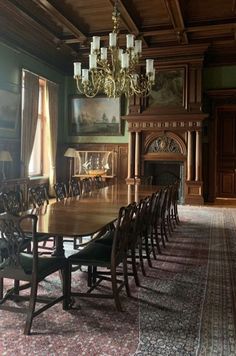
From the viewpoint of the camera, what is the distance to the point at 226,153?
10844 mm

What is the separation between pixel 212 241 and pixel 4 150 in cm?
487

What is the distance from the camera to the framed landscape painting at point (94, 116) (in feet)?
34.0

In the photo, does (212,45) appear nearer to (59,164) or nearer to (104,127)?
(104,127)

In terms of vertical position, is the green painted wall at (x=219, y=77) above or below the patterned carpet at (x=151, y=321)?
above

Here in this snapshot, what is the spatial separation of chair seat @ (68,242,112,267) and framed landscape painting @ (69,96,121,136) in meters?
7.38

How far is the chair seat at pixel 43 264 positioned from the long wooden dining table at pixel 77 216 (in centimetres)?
21

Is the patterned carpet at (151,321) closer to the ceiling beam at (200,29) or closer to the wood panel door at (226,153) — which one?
the ceiling beam at (200,29)

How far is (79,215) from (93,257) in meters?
0.55

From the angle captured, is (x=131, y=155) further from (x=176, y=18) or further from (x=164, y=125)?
(x=176, y=18)

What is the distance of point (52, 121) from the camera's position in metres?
9.99

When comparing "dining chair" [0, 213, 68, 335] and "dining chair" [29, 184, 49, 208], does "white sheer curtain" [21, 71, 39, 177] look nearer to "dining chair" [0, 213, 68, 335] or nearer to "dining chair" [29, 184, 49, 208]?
"dining chair" [29, 184, 49, 208]

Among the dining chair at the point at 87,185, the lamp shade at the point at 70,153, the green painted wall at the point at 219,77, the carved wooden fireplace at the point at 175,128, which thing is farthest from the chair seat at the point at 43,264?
the green painted wall at the point at 219,77

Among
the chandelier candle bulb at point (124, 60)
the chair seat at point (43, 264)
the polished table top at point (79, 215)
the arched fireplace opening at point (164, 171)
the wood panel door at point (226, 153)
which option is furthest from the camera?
the wood panel door at point (226, 153)

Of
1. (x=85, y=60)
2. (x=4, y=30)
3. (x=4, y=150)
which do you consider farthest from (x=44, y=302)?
(x=85, y=60)
